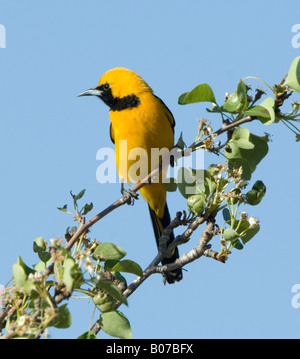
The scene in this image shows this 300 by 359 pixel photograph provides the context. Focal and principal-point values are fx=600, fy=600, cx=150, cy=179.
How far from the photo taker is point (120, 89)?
17.8 feet

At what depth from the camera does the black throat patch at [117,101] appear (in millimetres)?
5211

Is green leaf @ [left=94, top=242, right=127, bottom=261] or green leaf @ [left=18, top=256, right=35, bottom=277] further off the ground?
green leaf @ [left=94, top=242, right=127, bottom=261]

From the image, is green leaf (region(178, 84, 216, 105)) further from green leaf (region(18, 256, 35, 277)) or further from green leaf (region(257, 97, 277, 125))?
green leaf (region(18, 256, 35, 277))

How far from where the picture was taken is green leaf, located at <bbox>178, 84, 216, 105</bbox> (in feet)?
9.32

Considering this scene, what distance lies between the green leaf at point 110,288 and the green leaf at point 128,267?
29cm

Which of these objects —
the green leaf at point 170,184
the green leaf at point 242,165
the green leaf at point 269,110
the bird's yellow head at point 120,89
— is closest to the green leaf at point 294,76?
the green leaf at point 269,110

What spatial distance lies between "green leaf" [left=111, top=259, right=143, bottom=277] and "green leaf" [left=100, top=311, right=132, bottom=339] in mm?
190

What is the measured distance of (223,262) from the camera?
284cm

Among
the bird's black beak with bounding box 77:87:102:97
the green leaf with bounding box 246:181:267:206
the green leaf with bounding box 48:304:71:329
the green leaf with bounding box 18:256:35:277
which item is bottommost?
the green leaf with bounding box 48:304:71:329

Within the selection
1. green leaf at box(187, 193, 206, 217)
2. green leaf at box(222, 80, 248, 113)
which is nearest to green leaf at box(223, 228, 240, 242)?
green leaf at box(187, 193, 206, 217)

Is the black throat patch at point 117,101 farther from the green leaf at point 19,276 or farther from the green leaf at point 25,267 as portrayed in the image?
the green leaf at point 19,276
